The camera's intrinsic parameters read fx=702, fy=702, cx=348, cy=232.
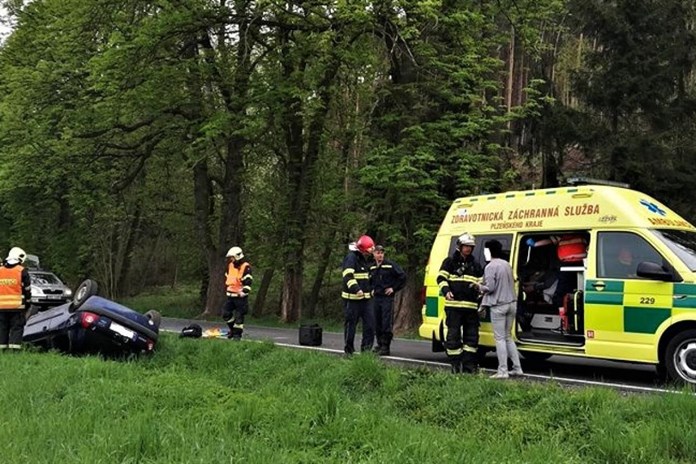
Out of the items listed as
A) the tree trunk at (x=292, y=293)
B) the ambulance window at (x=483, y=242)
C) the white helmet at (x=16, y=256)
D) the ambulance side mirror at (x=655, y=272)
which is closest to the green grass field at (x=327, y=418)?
the ambulance side mirror at (x=655, y=272)

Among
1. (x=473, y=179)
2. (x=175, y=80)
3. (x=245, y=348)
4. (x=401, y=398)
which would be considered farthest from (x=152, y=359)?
(x=175, y=80)

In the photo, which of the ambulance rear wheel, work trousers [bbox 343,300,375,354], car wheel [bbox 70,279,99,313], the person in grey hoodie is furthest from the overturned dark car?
the ambulance rear wheel

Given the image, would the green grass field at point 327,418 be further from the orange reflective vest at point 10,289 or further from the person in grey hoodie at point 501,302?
the orange reflective vest at point 10,289

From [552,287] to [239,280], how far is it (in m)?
5.86

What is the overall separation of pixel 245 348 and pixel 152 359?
56.3 inches

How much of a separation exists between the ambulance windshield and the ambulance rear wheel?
819 mm

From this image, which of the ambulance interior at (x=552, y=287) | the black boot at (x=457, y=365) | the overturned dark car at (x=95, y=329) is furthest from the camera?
the overturned dark car at (x=95, y=329)

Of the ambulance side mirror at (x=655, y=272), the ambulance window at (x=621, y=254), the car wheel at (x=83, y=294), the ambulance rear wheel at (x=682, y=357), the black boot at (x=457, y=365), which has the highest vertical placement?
the ambulance window at (x=621, y=254)

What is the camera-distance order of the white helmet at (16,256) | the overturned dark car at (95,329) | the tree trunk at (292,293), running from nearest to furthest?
the overturned dark car at (95,329)
the white helmet at (16,256)
the tree trunk at (292,293)

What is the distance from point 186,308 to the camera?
2953cm

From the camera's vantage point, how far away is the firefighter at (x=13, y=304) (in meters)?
11.4

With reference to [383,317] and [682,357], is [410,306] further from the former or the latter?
[682,357]

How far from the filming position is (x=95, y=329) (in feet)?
34.1

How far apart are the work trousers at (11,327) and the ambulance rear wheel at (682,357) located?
9.63 meters
